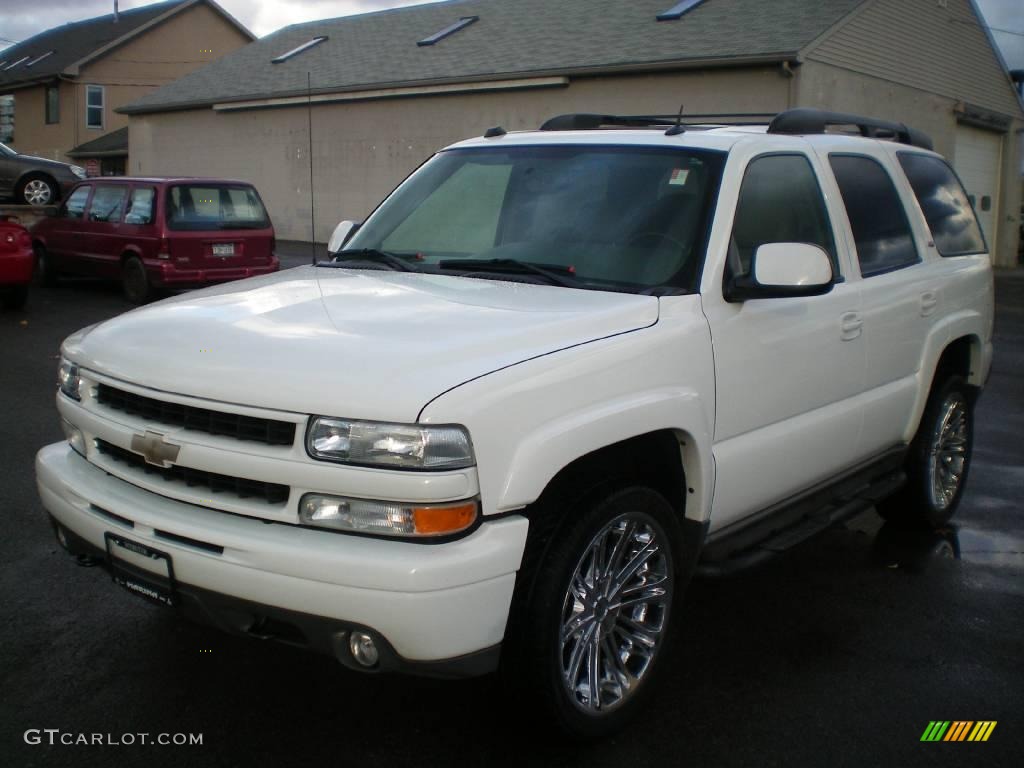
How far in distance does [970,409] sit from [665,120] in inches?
95.9

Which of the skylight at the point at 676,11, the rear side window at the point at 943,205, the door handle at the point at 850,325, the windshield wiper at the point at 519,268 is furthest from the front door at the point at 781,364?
the skylight at the point at 676,11

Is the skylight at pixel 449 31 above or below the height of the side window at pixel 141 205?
above

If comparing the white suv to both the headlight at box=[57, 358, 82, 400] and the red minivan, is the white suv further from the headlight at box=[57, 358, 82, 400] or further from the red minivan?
the red minivan

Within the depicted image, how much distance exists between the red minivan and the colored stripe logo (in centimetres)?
1233

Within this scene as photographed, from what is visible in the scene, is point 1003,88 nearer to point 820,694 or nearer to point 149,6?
point 820,694

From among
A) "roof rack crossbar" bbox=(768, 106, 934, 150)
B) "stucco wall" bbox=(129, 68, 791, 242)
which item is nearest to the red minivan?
"stucco wall" bbox=(129, 68, 791, 242)

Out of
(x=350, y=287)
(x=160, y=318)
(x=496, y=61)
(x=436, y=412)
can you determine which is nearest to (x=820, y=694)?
(x=436, y=412)

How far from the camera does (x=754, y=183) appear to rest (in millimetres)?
4316

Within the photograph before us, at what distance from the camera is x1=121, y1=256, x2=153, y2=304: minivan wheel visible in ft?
48.0

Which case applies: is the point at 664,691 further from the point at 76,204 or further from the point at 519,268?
the point at 76,204

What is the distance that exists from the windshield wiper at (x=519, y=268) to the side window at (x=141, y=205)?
11.3 meters

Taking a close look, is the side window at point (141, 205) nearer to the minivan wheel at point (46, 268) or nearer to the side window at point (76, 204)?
the side window at point (76, 204)

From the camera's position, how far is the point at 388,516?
291 centimetres

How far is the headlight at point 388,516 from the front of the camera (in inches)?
114
